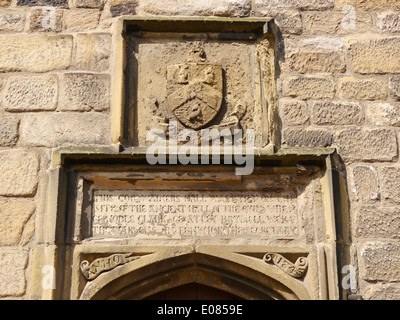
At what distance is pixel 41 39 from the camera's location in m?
3.65

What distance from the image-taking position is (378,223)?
332 cm

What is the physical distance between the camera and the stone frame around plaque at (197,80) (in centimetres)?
350

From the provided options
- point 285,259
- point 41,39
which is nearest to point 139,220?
point 285,259

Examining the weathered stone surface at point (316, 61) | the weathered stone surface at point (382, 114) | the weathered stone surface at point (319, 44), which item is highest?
the weathered stone surface at point (319, 44)

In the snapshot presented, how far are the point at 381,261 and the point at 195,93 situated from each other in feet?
5.08

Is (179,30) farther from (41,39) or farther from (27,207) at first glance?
(27,207)

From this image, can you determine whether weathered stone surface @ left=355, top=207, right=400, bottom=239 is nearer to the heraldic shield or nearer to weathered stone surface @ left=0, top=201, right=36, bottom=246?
the heraldic shield

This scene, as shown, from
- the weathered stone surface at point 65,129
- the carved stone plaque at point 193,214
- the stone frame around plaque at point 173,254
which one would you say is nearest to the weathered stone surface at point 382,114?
the stone frame around plaque at point 173,254

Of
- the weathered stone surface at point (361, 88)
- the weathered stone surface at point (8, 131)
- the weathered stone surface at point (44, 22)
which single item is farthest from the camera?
the weathered stone surface at point (44, 22)

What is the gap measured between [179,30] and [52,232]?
1566mm

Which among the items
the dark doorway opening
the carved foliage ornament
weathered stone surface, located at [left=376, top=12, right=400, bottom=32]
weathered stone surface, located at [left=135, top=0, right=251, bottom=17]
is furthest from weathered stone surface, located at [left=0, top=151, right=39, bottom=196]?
weathered stone surface, located at [left=376, top=12, right=400, bottom=32]

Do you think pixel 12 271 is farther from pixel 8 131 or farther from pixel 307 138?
pixel 307 138

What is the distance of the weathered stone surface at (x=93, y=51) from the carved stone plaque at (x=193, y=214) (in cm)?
84

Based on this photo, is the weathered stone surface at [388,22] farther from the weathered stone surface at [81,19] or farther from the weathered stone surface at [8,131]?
the weathered stone surface at [8,131]
